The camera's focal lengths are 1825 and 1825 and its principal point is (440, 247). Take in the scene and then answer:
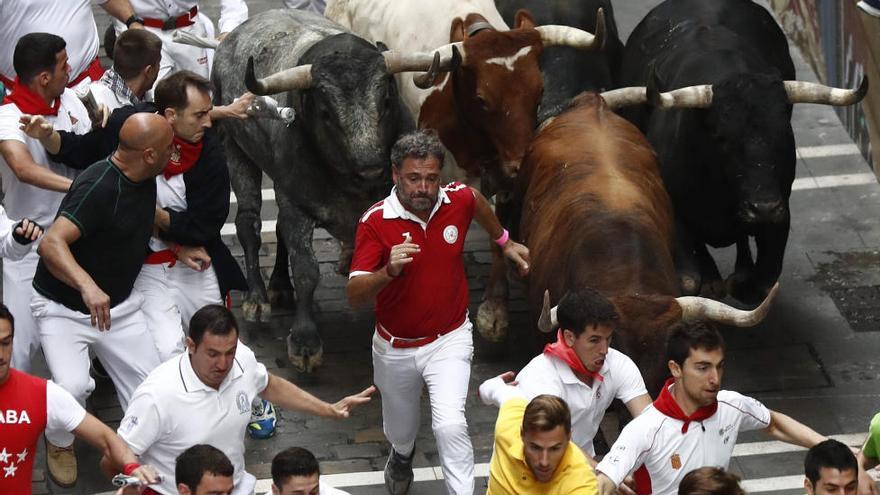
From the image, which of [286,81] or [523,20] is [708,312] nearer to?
[286,81]

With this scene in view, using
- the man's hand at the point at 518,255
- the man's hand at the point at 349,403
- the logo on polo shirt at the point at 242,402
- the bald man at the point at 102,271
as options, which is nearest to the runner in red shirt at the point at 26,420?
the logo on polo shirt at the point at 242,402

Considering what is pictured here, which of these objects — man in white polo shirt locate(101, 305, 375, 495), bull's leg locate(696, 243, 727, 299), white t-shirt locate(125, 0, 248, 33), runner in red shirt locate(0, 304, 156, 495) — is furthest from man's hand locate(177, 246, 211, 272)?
bull's leg locate(696, 243, 727, 299)

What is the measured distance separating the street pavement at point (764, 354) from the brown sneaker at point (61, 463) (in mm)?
317

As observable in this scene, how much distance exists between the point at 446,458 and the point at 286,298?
3.49 m

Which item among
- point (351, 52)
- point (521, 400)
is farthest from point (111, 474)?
point (351, 52)

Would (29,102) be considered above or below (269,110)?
above

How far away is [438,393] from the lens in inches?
381

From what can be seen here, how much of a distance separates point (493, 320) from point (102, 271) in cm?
322

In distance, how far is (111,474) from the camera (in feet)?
27.7

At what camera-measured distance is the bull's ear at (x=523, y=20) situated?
12.4 meters

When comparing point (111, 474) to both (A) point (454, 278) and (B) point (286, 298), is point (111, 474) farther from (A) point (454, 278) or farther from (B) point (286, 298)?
(B) point (286, 298)

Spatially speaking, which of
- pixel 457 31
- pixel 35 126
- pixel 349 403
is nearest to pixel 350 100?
pixel 457 31

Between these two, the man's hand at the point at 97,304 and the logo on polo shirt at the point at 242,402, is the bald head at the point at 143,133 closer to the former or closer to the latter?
the man's hand at the point at 97,304

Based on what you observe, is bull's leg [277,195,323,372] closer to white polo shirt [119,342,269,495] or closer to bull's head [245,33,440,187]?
bull's head [245,33,440,187]
